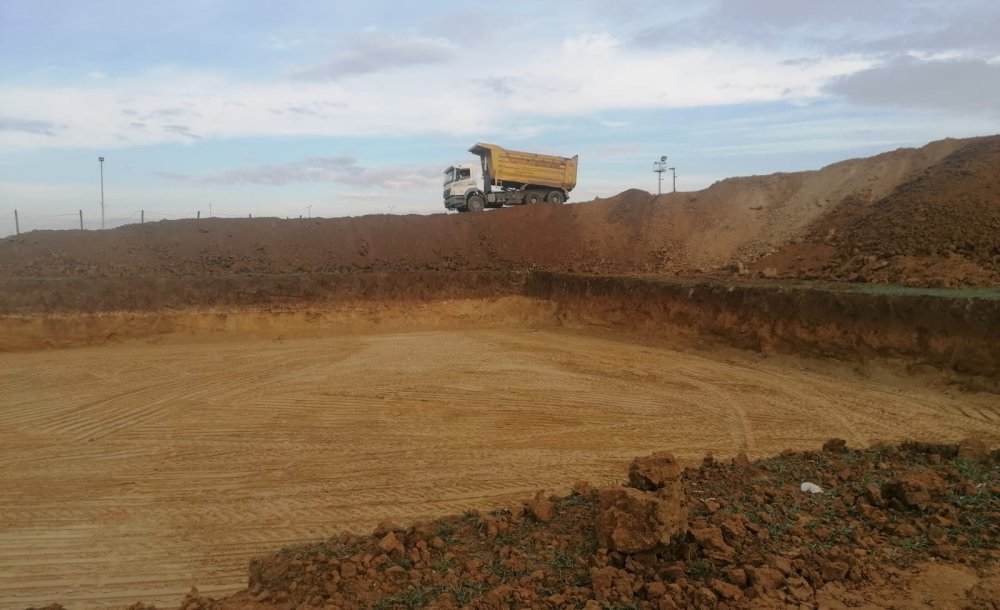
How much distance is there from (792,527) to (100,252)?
23.4 m

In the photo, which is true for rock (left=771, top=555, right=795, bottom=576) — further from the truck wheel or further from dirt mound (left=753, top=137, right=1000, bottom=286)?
the truck wheel

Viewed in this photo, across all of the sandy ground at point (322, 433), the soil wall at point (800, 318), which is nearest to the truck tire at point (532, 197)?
the soil wall at point (800, 318)

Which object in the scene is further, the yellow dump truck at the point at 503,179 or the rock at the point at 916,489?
the yellow dump truck at the point at 503,179

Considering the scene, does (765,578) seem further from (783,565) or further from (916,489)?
(916,489)

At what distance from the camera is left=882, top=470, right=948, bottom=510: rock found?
14.9ft

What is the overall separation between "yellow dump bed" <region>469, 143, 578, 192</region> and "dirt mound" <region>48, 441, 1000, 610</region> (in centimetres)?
2220

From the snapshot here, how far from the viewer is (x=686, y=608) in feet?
11.6

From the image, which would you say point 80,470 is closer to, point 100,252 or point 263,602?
point 263,602

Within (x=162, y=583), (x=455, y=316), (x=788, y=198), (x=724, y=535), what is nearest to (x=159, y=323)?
(x=455, y=316)

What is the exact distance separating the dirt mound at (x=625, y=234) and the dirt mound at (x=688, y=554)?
13417mm

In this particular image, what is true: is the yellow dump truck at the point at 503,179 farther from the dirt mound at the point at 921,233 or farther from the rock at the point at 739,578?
the rock at the point at 739,578

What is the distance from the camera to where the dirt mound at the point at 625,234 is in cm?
1833

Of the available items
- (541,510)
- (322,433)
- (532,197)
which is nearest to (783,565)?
(541,510)

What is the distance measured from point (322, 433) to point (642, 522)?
658 cm
